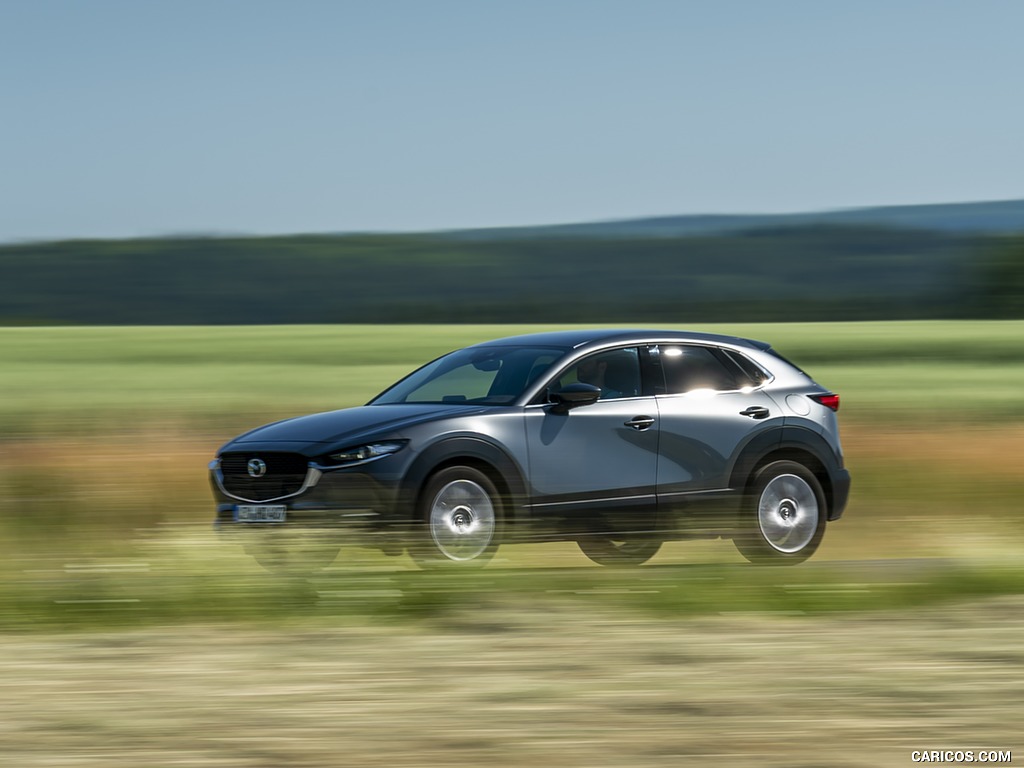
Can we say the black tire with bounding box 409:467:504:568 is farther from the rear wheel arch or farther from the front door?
the rear wheel arch

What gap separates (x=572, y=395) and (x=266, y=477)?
1.87 meters

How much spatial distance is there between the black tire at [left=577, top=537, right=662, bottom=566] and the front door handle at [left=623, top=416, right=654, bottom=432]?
30.2 inches

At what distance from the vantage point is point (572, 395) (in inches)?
348

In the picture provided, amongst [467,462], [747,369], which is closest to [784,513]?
[747,369]

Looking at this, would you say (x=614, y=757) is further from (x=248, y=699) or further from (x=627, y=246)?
(x=627, y=246)

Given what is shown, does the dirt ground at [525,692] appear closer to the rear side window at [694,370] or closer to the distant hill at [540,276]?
the rear side window at [694,370]

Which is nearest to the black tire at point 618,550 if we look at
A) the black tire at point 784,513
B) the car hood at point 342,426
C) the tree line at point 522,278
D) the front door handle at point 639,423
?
the black tire at point 784,513

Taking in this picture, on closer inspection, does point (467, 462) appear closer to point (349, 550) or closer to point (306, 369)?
point (349, 550)

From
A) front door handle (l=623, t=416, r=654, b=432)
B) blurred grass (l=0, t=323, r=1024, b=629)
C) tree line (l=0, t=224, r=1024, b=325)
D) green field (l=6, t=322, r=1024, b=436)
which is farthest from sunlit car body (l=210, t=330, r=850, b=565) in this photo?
tree line (l=0, t=224, r=1024, b=325)

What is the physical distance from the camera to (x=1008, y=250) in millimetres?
54594

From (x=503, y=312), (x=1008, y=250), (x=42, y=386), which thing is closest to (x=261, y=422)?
(x=42, y=386)

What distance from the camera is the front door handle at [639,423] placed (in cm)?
903

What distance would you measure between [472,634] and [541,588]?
2.47ft

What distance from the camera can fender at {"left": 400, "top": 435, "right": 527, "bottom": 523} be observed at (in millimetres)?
8188
